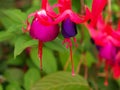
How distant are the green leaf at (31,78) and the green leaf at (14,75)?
0.06m

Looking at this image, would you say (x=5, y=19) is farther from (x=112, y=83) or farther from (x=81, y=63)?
(x=112, y=83)

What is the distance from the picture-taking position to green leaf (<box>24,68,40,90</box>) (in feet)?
3.17

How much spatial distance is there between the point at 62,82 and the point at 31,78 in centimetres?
10

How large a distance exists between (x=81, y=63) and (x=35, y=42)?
1.33 feet

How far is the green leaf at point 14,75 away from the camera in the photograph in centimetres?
105

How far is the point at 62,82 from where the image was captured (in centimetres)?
102

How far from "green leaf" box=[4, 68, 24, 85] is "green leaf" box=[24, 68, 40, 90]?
0.20 feet

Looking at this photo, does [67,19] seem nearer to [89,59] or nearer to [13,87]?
[13,87]

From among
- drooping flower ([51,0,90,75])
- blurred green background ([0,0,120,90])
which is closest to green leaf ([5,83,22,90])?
blurred green background ([0,0,120,90])

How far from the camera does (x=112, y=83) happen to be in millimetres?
1267

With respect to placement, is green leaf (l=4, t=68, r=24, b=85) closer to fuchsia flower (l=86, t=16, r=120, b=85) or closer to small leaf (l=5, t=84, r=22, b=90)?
small leaf (l=5, t=84, r=22, b=90)

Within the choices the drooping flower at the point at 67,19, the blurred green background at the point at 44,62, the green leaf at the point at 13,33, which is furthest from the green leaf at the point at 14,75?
the drooping flower at the point at 67,19

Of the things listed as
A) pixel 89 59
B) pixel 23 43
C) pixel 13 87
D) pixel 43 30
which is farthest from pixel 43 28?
pixel 89 59

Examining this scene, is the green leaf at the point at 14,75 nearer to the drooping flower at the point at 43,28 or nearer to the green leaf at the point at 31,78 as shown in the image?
the green leaf at the point at 31,78
